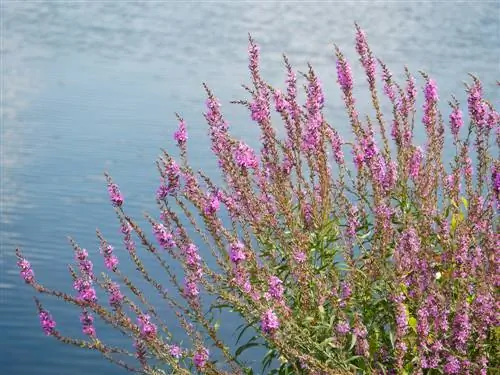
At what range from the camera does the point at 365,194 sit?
22.6ft

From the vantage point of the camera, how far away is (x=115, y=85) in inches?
1065

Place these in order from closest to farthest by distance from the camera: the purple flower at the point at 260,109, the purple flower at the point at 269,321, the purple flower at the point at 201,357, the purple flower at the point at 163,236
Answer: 1. the purple flower at the point at 269,321
2. the purple flower at the point at 201,357
3. the purple flower at the point at 163,236
4. the purple flower at the point at 260,109

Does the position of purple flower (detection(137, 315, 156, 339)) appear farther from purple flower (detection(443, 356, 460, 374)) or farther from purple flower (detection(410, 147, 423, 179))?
purple flower (detection(410, 147, 423, 179))

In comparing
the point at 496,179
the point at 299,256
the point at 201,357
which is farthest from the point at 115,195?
the point at 496,179

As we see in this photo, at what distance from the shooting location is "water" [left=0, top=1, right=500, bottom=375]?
49.1ft

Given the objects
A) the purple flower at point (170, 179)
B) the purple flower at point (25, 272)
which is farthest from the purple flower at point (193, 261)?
the purple flower at point (25, 272)

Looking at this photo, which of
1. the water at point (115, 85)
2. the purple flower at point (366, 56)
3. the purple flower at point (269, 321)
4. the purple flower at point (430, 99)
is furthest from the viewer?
the water at point (115, 85)

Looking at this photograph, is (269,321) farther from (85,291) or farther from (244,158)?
(244,158)

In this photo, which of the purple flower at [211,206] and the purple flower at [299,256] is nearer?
the purple flower at [299,256]

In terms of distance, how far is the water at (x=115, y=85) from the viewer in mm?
14961

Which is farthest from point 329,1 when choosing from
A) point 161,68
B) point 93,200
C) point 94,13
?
point 93,200

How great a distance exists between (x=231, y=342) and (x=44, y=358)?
2808mm

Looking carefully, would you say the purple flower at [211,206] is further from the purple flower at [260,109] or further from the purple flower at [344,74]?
the purple flower at [344,74]

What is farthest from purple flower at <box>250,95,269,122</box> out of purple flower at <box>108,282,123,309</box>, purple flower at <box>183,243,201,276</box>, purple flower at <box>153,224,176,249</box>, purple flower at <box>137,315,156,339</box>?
purple flower at <box>137,315,156,339</box>
